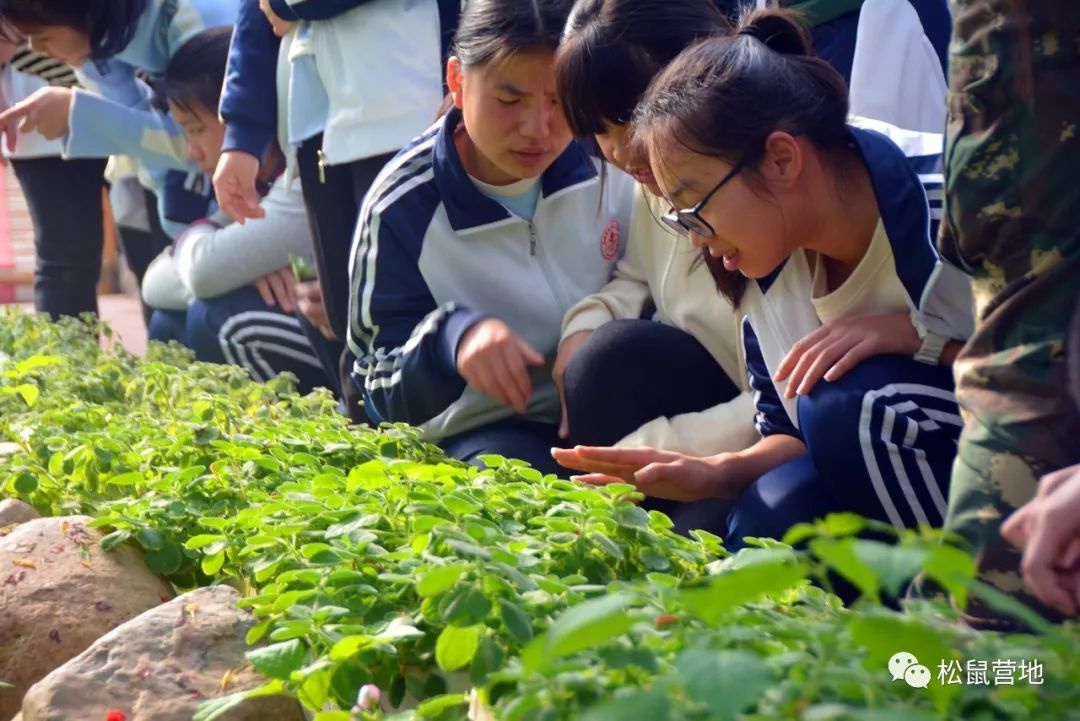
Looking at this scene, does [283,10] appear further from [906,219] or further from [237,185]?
[906,219]

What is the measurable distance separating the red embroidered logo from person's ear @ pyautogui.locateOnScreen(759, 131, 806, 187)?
88cm

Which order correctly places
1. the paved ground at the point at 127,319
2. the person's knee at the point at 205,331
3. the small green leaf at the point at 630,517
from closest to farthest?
1. the small green leaf at the point at 630,517
2. the person's knee at the point at 205,331
3. the paved ground at the point at 127,319

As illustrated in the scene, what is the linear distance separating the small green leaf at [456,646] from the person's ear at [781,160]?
115 centimetres

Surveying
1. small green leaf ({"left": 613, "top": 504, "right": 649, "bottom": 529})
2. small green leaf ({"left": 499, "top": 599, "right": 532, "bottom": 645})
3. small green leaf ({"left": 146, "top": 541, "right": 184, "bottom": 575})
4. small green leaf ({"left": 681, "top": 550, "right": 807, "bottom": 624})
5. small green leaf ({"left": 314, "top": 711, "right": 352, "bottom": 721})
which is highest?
small green leaf ({"left": 681, "top": 550, "right": 807, "bottom": 624})

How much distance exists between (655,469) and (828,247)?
455 millimetres

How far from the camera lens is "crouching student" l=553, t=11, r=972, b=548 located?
102 inches

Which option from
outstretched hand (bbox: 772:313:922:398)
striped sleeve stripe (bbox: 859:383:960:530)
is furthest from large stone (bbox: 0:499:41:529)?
striped sleeve stripe (bbox: 859:383:960:530)

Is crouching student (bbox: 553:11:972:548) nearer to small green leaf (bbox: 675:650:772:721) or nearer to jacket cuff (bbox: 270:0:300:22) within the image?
small green leaf (bbox: 675:650:772:721)

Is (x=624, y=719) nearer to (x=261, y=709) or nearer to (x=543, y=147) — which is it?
(x=261, y=709)

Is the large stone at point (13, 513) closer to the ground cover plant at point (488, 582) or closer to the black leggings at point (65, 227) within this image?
the ground cover plant at point (488, 582)

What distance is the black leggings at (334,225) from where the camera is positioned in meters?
4.17

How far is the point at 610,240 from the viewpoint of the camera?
11.4 feet

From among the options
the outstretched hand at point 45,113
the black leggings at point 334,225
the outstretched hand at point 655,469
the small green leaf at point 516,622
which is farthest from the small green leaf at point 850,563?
the outstretched hand at point 45,113

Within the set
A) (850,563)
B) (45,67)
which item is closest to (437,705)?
(850,563)
